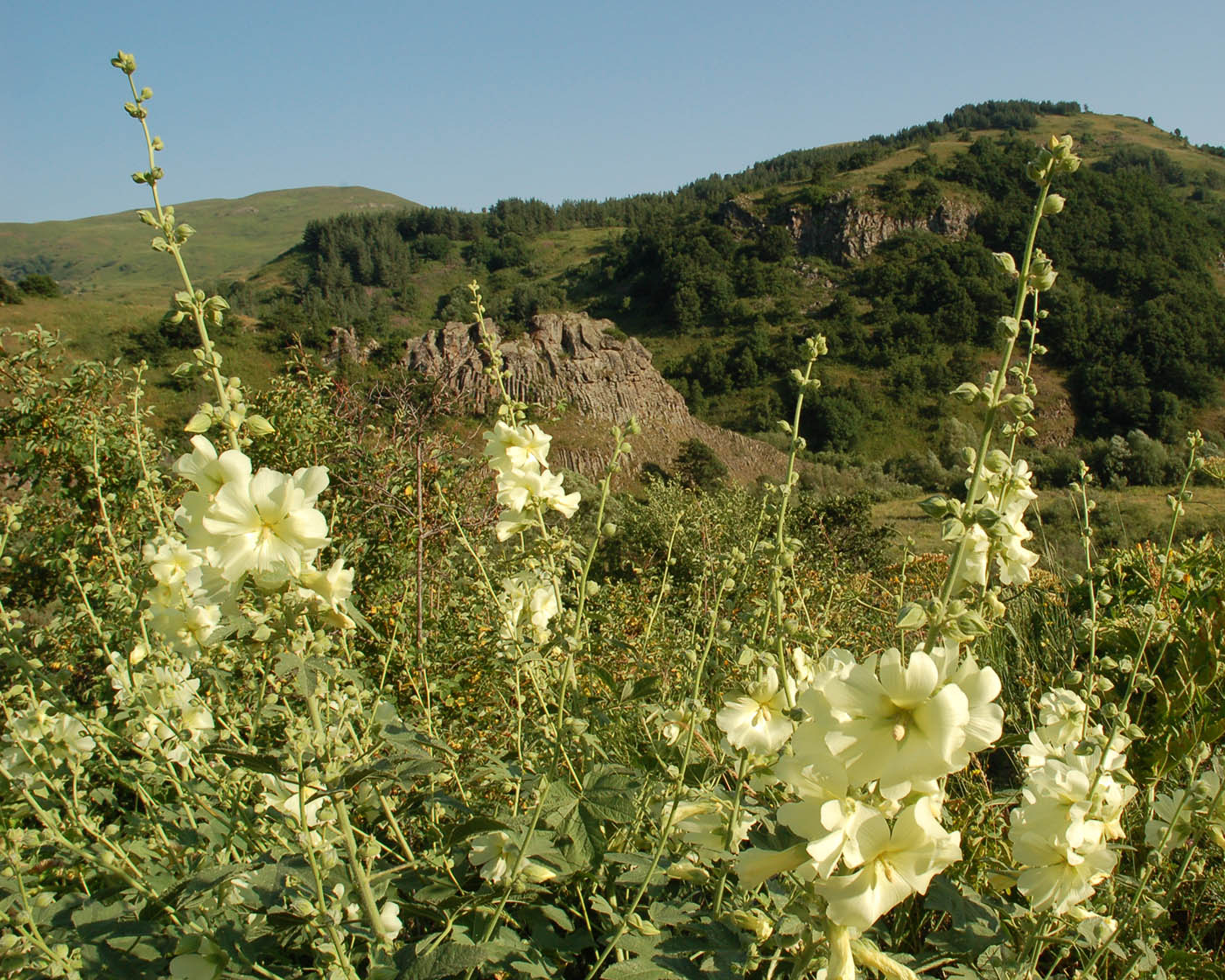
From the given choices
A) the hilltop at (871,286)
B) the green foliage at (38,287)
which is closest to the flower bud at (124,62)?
the hilltop at (871,286)

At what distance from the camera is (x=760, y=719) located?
5.55 ft

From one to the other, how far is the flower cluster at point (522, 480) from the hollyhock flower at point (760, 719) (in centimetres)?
84

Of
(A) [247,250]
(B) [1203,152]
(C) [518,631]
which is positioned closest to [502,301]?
(C) [518,631]

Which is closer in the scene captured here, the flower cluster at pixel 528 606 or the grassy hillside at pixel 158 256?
the flower cluster at pixel 528 606

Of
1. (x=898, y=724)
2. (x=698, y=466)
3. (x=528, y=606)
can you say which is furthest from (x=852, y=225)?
(x=898, y=724)

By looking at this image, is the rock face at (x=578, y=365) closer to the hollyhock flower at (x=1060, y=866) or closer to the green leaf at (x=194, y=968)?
the green leaf at (x=194, y=968)

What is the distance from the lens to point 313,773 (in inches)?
56.1

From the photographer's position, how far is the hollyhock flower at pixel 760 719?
64.0 inches

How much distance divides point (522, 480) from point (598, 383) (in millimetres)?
25583

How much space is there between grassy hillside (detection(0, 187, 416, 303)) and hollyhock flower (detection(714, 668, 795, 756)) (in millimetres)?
99669

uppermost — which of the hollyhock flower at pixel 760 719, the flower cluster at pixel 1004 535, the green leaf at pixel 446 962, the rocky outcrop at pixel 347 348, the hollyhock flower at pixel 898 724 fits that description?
the rocky outcrop at pixel 347 348

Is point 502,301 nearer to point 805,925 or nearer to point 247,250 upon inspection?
point 805,925

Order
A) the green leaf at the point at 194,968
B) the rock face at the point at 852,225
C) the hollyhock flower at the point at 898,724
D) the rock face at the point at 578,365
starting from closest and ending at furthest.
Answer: the hollyhock flower at the point at 898,724
the green leaf at the point at 194,968
the rock face at the point at 578,365
the rock face at the point at 852,225

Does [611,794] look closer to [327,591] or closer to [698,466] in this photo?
[327,591]
